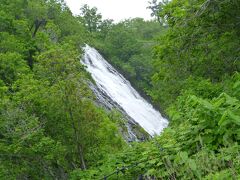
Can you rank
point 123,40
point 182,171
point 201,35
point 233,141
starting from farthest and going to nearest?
point 123,40 → point 201,35 → point 233,141 → point 182,171

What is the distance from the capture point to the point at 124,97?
2802 centimetres

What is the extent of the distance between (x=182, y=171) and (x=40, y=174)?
634cm

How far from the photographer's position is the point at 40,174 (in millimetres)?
9133

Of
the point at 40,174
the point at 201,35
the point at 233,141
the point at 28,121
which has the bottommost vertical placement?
the point at 40,174

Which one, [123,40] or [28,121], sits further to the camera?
[123,40]

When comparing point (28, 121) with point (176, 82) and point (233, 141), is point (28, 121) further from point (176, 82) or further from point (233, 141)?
point (233, 141)

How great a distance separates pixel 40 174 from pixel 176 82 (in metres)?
4.67

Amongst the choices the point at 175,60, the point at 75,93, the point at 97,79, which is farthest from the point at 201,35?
the point at 97,79

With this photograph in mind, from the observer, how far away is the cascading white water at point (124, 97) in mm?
25844

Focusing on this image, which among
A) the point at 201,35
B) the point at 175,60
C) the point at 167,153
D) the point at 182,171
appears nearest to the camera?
the point at 182,171

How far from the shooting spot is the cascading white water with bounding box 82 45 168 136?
84.8ft

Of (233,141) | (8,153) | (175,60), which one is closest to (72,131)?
(8,153)

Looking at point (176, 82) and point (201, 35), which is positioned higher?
point (201, 35)

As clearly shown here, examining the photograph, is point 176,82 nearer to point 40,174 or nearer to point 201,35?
point 201,35
